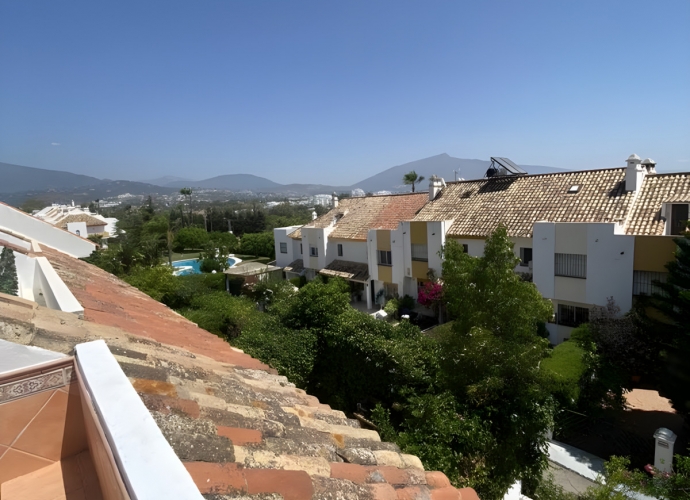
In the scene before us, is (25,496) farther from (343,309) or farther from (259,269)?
(259,269)

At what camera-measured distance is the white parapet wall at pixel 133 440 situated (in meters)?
1.45

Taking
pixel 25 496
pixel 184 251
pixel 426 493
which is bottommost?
pixel 184 251

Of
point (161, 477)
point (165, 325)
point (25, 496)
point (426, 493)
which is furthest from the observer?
point (165, 325)

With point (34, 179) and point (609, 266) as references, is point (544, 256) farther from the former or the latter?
point (34, 179)

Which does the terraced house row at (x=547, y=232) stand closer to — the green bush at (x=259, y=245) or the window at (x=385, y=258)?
the window at (x=385, y=258)

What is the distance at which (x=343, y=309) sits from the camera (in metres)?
13.2

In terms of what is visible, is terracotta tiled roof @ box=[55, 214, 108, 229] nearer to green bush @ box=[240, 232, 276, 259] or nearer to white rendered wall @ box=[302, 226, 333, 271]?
green bush @ box=[240, 232, 276, 259]

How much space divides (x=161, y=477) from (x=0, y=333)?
1980mm

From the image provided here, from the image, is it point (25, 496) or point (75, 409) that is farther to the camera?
point (75, 409)

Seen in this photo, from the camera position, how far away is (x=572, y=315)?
18.7 m

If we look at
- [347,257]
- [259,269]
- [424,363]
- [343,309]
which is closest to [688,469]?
[424,363]

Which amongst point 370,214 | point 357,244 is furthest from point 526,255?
point 370,214

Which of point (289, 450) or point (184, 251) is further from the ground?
point (289, 450)

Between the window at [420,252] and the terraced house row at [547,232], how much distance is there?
6 centimetres
